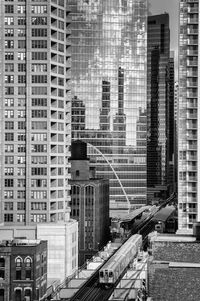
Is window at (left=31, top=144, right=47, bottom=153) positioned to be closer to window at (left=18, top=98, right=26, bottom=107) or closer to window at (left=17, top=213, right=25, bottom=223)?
window at (left=18, top=98, right=26, bottom=107)

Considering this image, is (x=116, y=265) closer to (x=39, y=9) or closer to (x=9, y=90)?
(x=9, y=90)

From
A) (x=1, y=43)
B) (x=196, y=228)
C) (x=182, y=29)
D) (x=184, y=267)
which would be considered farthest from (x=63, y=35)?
(x=184, y=267)

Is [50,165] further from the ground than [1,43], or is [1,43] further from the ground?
[1,43]

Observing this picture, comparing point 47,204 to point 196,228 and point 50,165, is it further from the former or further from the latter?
point 196,228

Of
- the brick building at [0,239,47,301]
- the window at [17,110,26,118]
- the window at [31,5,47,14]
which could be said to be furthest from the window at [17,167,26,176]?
the window at [31,5,47,14]

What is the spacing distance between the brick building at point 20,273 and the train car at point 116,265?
10078 mm

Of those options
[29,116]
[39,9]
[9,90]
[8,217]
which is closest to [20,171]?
[8,217]

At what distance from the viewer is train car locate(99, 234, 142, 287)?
11500 cm

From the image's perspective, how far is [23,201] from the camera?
13312 centimetres

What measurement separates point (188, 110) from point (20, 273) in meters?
37.7

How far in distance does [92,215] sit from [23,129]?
157 ft

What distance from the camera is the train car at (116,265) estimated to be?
115 meters

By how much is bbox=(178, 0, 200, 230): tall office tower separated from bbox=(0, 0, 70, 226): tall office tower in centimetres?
2310

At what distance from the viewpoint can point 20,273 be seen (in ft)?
380
